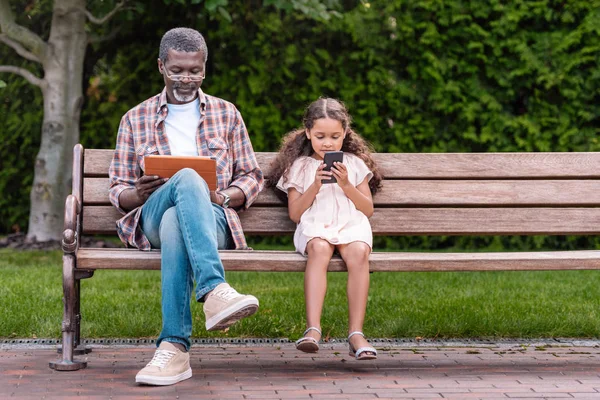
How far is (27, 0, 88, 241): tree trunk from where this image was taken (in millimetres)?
8297

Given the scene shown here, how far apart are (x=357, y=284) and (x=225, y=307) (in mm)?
668

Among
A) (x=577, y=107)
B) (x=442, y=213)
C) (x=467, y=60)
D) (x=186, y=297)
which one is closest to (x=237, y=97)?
(x=467, y=60)

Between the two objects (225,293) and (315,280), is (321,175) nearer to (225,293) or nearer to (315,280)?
(315,280)

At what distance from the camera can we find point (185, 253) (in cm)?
380

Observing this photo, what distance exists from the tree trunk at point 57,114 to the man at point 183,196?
4.12m

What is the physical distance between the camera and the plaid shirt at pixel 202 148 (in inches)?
172

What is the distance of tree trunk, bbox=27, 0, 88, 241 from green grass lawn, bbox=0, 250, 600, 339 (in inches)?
44.1

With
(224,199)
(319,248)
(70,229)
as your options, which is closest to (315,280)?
(319,248)

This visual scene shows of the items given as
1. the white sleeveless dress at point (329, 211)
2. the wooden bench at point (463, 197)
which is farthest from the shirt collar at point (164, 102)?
the white sleeveless dress at point (329, 211)

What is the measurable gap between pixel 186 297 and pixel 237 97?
197 inches

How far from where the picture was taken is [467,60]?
822 centimetres

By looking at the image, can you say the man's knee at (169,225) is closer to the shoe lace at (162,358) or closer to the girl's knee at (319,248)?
the shoe lace at (162,358)

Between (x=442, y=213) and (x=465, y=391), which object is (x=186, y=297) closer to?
(x=465, y=391)

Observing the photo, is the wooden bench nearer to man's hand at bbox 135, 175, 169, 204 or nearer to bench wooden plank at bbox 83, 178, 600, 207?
bench wooden plank at bbox 83, 178, 600, 207
